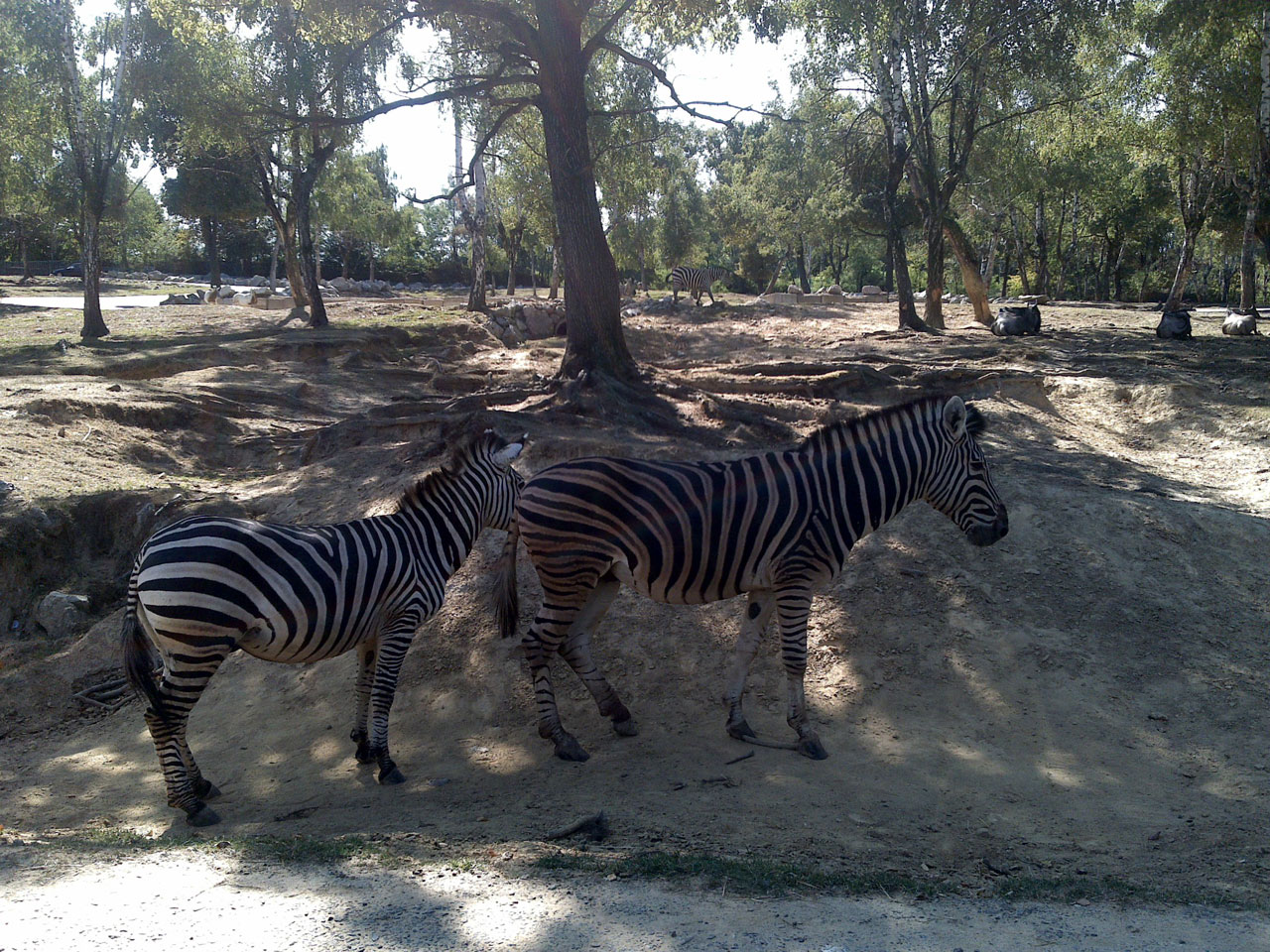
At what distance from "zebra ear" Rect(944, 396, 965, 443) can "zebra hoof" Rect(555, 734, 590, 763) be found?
140 inches

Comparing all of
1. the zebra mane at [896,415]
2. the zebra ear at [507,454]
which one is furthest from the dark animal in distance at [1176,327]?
the zebra ear at [507,454]

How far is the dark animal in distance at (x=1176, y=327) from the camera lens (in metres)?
20.7

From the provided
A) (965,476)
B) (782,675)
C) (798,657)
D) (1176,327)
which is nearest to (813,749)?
(798,657)

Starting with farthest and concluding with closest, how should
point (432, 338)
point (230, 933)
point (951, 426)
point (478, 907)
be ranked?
point (432, 338)
point (951, 426)
point (478, 907)
point (230, 933)

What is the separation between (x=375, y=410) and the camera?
1370 cm

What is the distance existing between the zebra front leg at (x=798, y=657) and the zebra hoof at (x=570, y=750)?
5.03 ft

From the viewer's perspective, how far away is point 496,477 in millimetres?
6934

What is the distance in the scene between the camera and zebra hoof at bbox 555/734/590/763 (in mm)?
6223

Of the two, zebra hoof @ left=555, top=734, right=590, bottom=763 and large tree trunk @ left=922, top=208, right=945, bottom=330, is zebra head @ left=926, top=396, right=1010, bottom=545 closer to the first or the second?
zebra hoof @ left=555, top=734, right=590, bottom=763

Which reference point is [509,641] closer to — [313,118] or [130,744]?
[130,744]

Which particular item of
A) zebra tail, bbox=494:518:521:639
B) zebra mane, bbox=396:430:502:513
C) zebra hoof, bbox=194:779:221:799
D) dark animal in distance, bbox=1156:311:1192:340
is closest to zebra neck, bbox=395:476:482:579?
zebra mane, bbox=396:430:502:513

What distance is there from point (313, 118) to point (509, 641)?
9.76m

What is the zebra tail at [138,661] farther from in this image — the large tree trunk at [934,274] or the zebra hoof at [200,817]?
the large tree trunk at [934,274]

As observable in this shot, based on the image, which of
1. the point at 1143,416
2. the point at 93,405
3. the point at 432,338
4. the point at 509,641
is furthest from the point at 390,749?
the point at 432,338
